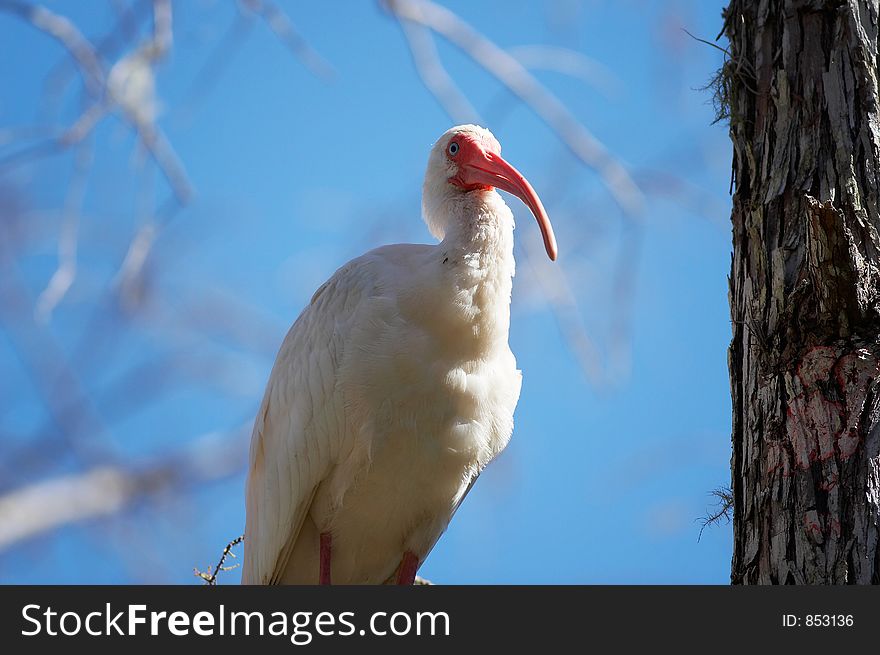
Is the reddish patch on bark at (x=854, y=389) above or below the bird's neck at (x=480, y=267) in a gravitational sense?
below

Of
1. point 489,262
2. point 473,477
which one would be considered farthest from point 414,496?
point 489,262

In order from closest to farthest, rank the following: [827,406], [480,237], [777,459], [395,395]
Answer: [827,406] < [777,459] < [395,395] < [480,237]

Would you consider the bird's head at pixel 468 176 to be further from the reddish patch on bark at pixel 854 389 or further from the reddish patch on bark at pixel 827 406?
the reddish patch on bark at pixel 854 389

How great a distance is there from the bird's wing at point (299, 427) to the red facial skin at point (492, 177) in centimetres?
75

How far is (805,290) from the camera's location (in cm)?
375

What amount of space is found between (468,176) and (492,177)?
0.14 m

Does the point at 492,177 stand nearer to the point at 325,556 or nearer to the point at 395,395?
the point at 395,395

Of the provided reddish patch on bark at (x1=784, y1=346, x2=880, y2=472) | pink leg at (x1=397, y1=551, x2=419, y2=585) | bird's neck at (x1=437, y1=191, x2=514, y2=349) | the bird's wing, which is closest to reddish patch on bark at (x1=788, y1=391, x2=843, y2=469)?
reddish patch on bark at (x1=784, y1=346, x2=880, y2=472)

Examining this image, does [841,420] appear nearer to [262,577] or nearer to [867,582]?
[867,582]

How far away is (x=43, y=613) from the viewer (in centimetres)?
404

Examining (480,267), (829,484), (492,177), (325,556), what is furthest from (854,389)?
(325,556)

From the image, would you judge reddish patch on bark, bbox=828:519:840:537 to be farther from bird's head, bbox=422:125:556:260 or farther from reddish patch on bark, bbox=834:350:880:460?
bird's head, bbox=422:125:556:260

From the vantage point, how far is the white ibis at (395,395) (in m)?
4.77

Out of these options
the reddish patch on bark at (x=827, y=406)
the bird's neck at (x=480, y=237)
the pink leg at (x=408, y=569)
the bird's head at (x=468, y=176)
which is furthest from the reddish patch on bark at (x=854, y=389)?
the pink leg at (x=408, y=569)
